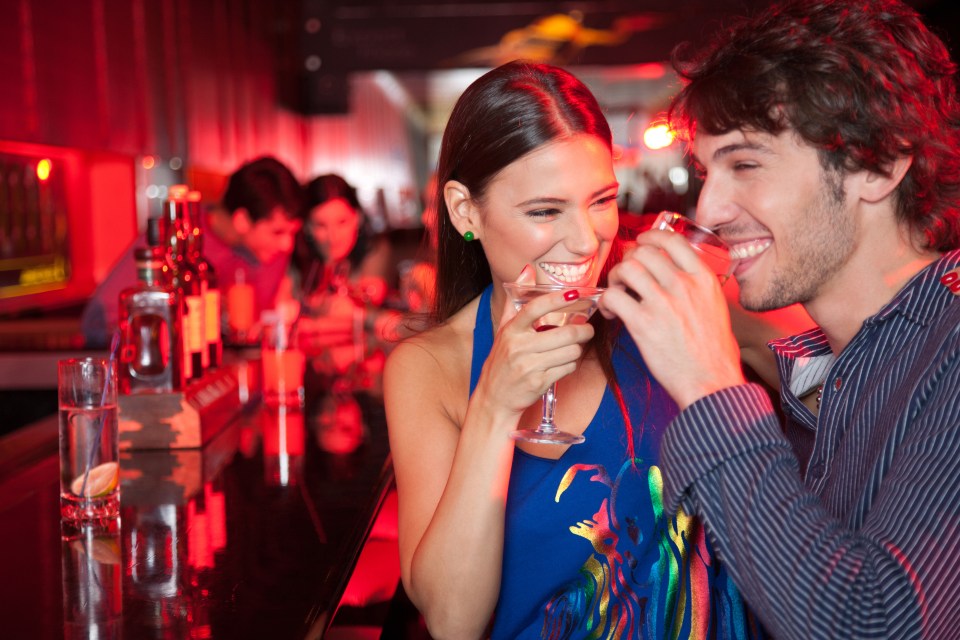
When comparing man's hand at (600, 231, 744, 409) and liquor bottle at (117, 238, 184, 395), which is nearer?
man's hand at (600, 231, 744, 409)

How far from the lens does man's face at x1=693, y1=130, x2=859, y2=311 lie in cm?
139

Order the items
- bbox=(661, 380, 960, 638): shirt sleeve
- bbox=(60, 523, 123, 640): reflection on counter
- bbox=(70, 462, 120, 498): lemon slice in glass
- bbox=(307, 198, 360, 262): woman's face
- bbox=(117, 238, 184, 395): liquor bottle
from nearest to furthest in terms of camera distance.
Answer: bbox=(661, 380, 960, 638): shirt sleeve
bbox=(60, 523, 123, 640): reflection on counter
bbox=(70, 462, 120, 498): lemon slice in glass
bbox=(117, 238, 184, 395): liquor bottle
bbox=(307, 198, 360, 262): woman's face

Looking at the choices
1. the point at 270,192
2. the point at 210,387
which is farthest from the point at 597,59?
the point at 210,387

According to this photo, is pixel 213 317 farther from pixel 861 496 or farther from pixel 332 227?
pixel 332 227

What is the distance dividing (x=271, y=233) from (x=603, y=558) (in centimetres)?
298

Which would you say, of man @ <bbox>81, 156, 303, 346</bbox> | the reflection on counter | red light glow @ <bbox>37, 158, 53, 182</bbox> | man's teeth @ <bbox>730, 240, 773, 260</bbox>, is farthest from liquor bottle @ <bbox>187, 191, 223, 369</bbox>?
red light glow @ <bbox>37, 158, 53, 182</bbox>

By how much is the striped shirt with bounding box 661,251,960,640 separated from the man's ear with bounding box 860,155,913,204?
0.14 metres

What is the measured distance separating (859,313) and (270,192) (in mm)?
3133

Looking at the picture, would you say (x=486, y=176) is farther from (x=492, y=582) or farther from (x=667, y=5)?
(x=667, y=5)

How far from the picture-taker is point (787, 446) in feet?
3.78

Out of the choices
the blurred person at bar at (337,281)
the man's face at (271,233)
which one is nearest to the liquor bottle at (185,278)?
the blurred person at bar at (337,281)

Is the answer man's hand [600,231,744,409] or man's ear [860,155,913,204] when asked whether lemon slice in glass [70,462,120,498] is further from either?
man's ear [860,155,913,204]

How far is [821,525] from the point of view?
3.56 feet

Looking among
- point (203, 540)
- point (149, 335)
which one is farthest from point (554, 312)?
point (149, 335)
